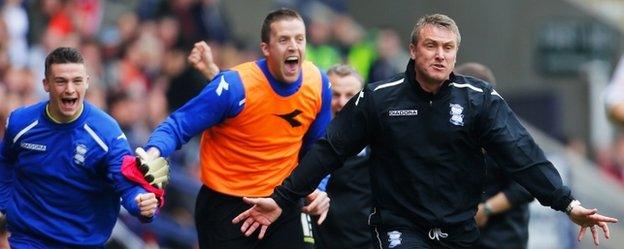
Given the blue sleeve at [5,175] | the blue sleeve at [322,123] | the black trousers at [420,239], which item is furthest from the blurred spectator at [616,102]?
the blue sleeve at [5,175]

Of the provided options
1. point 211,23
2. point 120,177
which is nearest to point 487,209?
point 120,177

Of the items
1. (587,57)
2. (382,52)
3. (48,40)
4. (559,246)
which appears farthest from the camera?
(587,57)

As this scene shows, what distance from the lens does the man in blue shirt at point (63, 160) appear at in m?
9.91

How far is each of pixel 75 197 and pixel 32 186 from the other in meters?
0.31

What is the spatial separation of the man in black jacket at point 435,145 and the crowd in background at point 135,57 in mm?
6119

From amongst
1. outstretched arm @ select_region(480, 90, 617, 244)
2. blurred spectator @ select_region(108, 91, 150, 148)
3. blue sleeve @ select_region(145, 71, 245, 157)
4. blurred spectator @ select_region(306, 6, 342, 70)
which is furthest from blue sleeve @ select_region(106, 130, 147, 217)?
blurred spectator @ select_region(306, 6, 342, 70)

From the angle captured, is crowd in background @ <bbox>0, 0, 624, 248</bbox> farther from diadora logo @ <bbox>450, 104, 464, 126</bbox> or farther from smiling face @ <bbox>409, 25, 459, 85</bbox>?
diadora logo @ <bbox>450, 104, 464, 126</bbox>

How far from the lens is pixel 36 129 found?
32.7 feet

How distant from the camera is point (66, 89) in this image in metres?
9.89

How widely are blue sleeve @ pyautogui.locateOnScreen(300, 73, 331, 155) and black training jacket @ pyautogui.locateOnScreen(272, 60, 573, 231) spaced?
1.06 meters

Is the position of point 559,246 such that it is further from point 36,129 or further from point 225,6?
point 36,129

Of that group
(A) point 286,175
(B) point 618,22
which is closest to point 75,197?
(A) point 286,175

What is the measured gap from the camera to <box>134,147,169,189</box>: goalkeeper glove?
9602 mm

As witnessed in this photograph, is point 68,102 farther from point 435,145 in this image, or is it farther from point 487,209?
point 487,209
